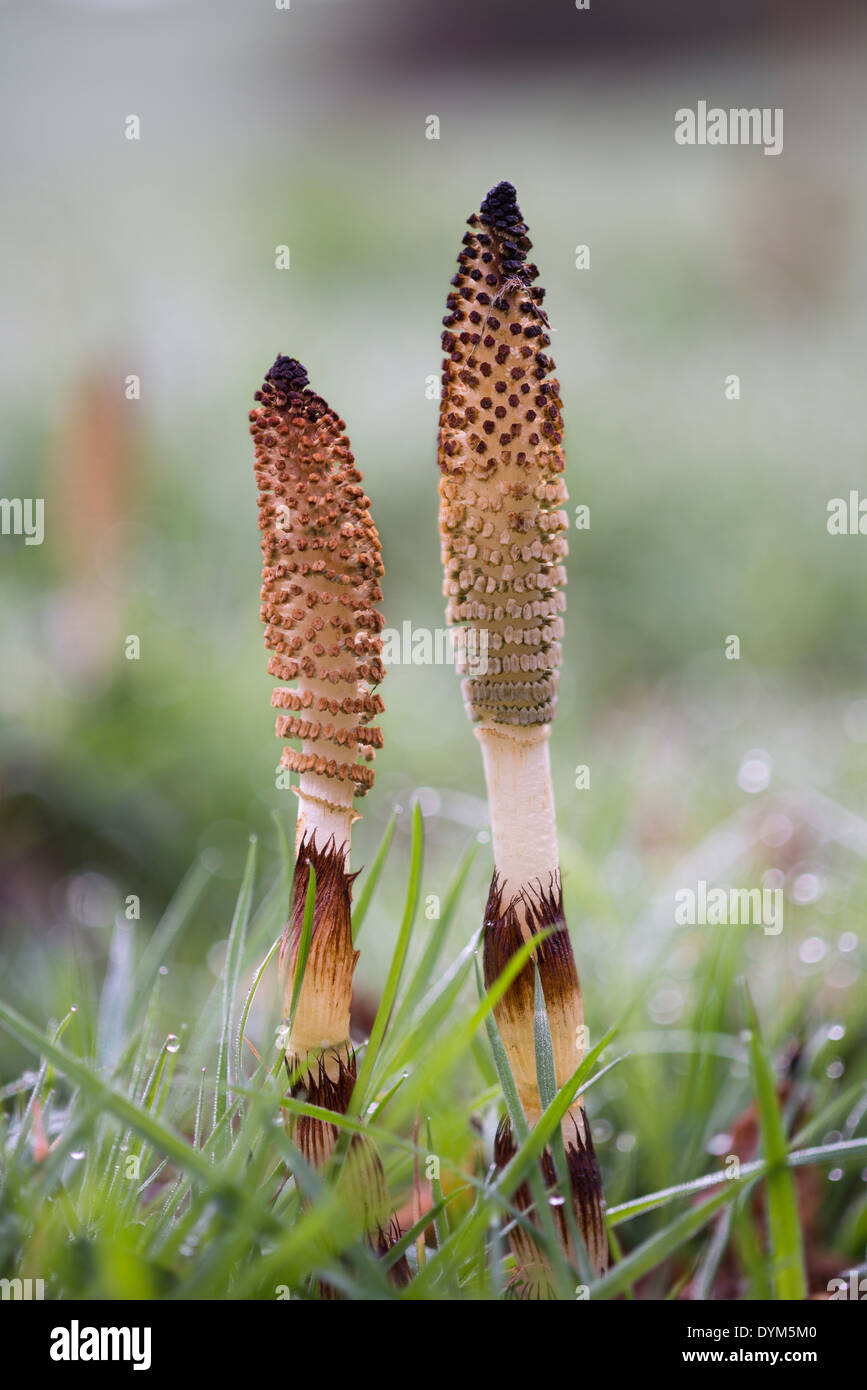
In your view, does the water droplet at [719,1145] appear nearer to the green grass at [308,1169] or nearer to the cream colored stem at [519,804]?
the green grass at [308,1169]

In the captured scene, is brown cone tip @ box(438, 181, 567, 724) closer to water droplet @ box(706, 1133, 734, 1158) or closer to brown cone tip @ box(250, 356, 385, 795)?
brown cone tip @ box(250, 356, 385, 795)

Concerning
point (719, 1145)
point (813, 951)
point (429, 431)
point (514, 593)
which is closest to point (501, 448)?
point (514, 593)

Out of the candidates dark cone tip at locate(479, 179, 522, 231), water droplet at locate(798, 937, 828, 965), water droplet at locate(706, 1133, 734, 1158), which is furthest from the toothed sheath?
water droplet at locate(798, 937, 828, 965)

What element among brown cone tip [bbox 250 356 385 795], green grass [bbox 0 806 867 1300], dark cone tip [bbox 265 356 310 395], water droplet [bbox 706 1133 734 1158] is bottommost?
water droplet [bbox 706 1133 734 1158]

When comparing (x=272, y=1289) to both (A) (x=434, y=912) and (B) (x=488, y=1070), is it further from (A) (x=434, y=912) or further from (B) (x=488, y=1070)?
(A) (x=434, y=912)

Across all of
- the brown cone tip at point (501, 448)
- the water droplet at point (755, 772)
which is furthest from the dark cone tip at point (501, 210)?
the water droplet at point (755, 772)
